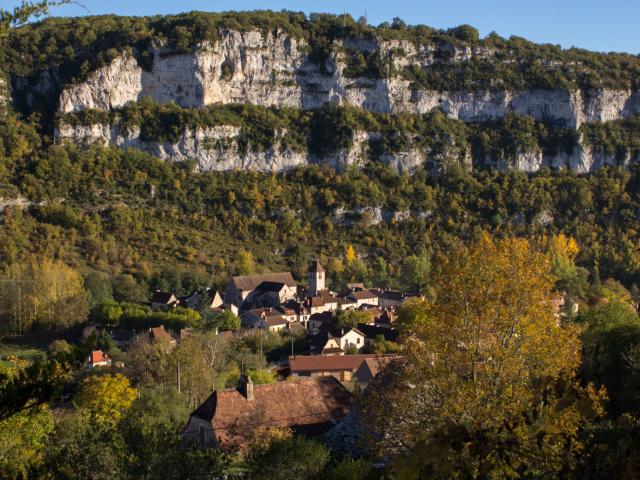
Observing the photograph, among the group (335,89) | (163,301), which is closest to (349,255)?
(163,301)

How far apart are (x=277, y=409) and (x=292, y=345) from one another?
15.7 metres

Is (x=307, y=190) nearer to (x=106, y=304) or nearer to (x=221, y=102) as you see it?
(x=221, y=102)

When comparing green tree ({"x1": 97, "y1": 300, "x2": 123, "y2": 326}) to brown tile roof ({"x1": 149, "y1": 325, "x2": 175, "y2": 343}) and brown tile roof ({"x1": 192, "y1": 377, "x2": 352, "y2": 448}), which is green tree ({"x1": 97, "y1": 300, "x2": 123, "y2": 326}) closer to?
brown tile roof ({"x1": 149, "y1": 325, "x2": 175, "y2": 343})

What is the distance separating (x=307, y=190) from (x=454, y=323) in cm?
7148

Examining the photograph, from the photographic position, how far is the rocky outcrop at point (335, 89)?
90.3m

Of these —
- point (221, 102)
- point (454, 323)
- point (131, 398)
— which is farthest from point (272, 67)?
point (454, 323)

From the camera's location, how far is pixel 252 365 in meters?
32.2

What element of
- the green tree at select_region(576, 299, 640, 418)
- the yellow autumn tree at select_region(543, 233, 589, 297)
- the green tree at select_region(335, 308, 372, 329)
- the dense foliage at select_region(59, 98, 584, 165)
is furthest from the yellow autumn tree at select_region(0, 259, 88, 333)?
the yellow autumn tree at select_region(543, 233, 589, 297)

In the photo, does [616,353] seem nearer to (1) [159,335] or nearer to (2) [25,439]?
(2) [25,439]

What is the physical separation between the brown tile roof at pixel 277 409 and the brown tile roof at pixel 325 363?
364 inches

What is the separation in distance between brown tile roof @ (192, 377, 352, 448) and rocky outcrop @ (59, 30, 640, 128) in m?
71.6

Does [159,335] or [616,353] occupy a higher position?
[616,353]

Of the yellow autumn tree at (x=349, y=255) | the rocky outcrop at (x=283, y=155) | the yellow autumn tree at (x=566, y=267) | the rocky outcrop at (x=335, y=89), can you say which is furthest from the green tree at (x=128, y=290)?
the rocky outcrop at (x=335, y=89)

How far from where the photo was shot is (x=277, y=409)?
68.6 ft
